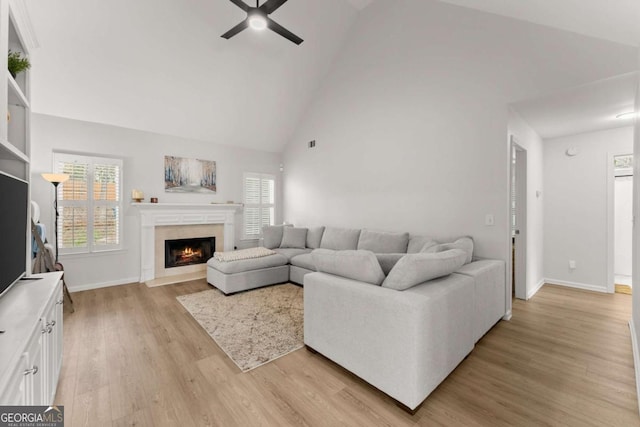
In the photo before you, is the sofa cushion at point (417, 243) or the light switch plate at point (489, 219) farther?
the sofa cushion at point (417, 243)

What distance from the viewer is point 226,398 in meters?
1.87

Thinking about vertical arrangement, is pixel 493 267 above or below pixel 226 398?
above

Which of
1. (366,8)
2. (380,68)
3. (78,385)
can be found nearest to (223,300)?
(78,385)

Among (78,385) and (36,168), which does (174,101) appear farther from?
(78,385)

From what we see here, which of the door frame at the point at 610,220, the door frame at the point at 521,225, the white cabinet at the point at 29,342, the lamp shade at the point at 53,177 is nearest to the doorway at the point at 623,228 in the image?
the door frame at the point at 610,220

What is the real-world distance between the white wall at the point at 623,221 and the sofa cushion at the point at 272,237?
19.0ft

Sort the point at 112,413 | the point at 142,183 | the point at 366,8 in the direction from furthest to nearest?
the point at 142,183 → the point at 366,8 → the point at 112,413

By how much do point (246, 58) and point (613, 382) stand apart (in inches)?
226

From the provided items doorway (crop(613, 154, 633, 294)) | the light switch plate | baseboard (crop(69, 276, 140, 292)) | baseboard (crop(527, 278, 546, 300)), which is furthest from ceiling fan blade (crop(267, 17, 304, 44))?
doorway (crop(613, 154, 633, 294))

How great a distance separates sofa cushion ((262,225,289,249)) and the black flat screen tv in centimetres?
364

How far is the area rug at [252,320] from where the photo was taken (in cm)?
246

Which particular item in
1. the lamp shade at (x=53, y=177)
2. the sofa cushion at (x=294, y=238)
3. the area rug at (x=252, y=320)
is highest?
the lamp shade at (x=53, y=177)

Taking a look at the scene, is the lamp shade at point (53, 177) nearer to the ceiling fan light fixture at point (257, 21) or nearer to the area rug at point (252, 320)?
the area rug at point (252, 320)

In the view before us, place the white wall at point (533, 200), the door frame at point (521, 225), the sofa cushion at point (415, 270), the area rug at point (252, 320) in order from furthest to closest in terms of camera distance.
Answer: the door frame at point (521, 225) → the white wall at point (533, 200) → the area rug at point (252, 320) → the sofa cushion at point (415, 270)
